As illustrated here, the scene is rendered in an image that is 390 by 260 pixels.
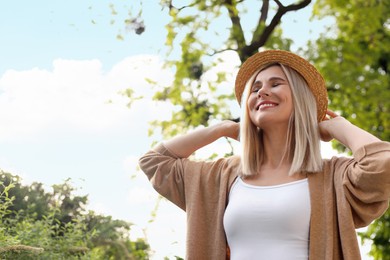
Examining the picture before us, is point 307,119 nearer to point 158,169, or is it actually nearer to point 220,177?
point 220,177

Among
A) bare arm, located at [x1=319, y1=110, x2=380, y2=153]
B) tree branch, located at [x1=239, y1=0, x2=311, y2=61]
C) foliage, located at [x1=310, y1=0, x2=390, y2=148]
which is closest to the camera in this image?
bare arm, located at [x1=319, y1=110, x2=380, y2=153]

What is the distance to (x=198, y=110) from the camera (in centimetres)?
786

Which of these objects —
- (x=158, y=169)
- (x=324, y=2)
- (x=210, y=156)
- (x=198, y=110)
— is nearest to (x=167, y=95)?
(x=198, y=110)

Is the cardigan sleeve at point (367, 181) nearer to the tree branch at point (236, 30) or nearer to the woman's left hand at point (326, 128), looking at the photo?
the woman's left hand at point (326, 128)

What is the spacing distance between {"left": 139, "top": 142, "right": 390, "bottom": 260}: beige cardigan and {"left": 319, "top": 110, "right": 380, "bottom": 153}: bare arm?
0.04 m

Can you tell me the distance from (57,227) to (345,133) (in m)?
2.46

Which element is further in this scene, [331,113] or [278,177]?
[331,113]

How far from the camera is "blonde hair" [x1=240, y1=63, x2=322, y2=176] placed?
2.25m

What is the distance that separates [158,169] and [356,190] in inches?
29.2

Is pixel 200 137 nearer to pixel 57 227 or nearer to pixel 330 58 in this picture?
pixel 57 227

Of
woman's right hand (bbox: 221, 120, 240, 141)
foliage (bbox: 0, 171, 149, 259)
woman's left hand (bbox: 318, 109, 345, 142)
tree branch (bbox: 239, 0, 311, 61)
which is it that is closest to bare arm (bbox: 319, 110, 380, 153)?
woman's left hand (bbox: 318, 109, 345, 142)

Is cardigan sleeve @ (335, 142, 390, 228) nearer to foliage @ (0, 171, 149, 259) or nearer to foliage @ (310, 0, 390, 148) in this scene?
foliage @ (0, 171, 149, 259)

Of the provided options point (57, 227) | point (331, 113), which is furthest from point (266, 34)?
point (331, 113)

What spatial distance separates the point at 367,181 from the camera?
2.10 m
